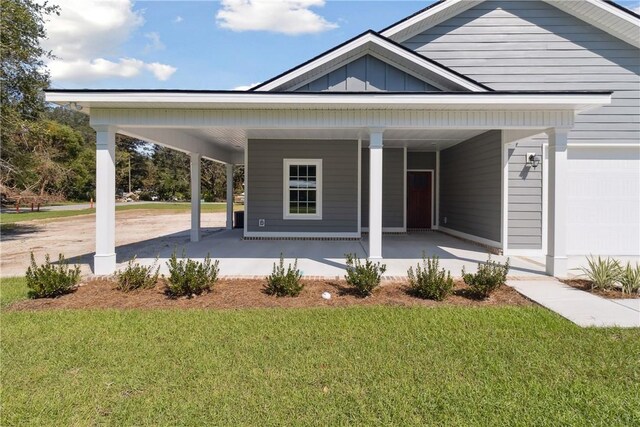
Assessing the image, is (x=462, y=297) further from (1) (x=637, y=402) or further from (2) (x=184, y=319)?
(2) (x=184, y=319)

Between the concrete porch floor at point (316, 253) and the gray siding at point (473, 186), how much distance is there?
2.03 feet

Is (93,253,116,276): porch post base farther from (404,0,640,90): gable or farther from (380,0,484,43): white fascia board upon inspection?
(404,0,640,90): gable

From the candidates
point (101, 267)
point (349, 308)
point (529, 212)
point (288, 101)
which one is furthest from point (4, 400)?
point (529, 212)

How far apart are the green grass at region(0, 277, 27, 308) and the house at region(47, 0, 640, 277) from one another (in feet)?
3.76

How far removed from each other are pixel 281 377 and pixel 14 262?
27.8ft

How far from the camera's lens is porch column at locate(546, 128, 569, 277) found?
6621mm

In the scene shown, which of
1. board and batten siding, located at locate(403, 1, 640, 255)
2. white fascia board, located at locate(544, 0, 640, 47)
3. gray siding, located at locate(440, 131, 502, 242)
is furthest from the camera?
gray siding, located at locate(440, 131, 502, 242)

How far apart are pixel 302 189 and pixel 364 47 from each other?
15.3 feet

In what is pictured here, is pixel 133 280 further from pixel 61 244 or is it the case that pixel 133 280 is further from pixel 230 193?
pixel 230 193

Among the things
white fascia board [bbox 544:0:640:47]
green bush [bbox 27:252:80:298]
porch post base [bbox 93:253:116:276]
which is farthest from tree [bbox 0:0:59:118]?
white fascia board [bbox 544:0:640:47]

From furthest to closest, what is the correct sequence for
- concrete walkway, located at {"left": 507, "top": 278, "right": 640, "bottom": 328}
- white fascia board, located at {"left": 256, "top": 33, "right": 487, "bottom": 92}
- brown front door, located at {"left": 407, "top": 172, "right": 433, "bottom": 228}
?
brown front door, located at {"left": 407, "top": 172, "right": 433, "bottom": 228}
white fascia board, located at {"left": 256, "top": 33, "right": 487, "bottom": 92}
concrete walkway, located at {"left": 507, "top": 278, "right": 640, "bottom": 328}

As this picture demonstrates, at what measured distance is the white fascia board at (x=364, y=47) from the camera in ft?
24.4

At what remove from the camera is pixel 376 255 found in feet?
22.7

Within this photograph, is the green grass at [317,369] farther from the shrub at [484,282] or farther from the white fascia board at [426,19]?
the white fascia board at [426,19]
